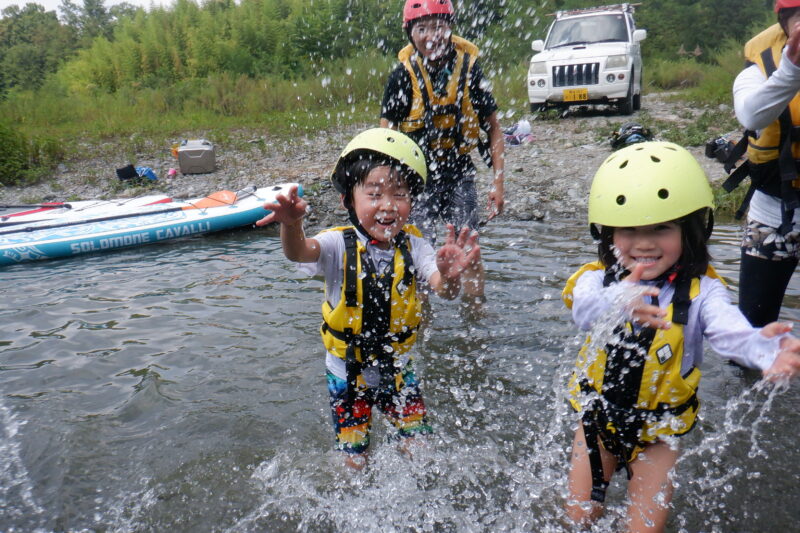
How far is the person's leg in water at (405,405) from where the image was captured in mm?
3188

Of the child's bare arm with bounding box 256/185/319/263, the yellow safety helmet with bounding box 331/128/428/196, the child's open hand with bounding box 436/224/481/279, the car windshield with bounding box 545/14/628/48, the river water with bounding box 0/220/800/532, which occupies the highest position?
the car windshield with bounding box 545/14/628/48

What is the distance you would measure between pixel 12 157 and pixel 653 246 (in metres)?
14.2

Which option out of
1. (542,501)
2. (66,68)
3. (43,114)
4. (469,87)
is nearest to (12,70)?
(66,68)

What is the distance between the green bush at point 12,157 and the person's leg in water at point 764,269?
45.1ft

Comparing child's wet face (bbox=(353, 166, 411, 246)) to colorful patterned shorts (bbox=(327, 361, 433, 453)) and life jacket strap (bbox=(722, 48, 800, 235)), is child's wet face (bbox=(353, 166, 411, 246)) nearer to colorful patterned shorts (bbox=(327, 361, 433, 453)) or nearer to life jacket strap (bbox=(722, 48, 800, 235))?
colorful patterned shorts (bbox=(327, 361, 433, 453))

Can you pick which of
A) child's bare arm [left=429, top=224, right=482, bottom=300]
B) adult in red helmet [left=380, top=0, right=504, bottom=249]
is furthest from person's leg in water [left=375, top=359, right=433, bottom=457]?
adult in red helmet [left=380, top=0, right=504, bottom=249]

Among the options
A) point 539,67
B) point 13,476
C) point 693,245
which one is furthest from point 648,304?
point 539,67

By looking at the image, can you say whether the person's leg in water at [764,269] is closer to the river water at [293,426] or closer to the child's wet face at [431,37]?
the river water at [293,426]

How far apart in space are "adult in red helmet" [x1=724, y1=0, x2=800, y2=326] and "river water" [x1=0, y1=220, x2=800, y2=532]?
0.87 metres

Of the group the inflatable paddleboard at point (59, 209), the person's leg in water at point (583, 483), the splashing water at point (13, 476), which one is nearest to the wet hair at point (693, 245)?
the person's leg in water at point (583, 483)

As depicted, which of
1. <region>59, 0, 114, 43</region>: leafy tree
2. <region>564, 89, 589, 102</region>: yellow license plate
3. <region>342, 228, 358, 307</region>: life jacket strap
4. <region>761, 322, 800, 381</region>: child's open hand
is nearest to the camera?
<region>761, 322, 800, 381</region>: child's open hand

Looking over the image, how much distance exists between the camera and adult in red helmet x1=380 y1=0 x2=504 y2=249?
4.44m

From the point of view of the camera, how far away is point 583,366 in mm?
2672

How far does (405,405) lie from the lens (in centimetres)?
320
